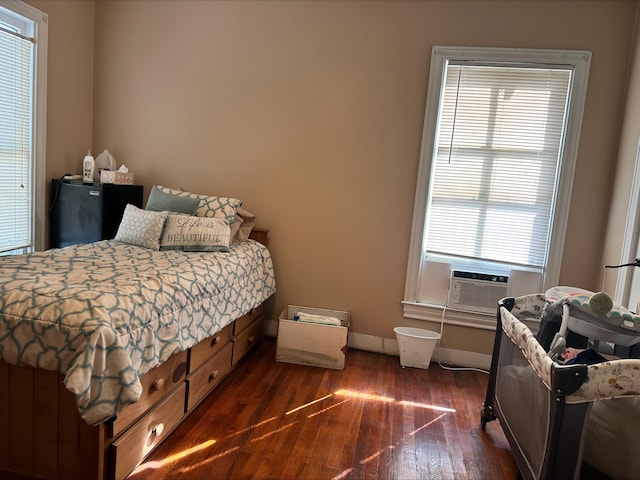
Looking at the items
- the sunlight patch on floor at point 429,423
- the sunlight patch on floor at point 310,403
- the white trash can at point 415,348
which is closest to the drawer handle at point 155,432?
the sunlight patch on floor at point 310,403

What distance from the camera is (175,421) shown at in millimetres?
2102

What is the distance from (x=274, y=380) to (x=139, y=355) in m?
1.25

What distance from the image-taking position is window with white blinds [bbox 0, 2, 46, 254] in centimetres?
285

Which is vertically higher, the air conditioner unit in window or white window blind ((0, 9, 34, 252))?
white window blind ((0, 9, 34, 252))

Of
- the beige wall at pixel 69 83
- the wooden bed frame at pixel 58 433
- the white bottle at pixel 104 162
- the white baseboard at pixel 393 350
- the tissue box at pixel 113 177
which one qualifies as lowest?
the white baseboard at pixel 393 350

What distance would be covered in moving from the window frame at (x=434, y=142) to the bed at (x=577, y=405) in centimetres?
122

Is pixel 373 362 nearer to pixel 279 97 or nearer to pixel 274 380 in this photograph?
pixel 274 380

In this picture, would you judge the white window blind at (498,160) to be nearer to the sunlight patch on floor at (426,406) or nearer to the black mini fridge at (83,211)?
the sunlight patch on floor at (426,406)

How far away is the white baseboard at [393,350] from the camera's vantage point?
324 centimetres

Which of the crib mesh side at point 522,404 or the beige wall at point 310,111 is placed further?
the beige wall at point 310,111

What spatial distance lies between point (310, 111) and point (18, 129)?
1.99 metres

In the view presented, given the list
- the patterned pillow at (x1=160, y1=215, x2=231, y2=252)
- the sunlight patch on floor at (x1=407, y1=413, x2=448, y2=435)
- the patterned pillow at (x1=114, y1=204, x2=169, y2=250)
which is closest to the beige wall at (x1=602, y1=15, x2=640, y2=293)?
the sunlight patch on floor at (x1=407, y1=413, x2=448, y2=435)

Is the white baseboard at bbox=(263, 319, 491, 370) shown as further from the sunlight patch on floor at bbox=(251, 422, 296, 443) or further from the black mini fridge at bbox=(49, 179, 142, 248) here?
the black mini fridge at bbox=(49, 179, 142, 248)

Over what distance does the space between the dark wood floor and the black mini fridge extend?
4.62 feet
